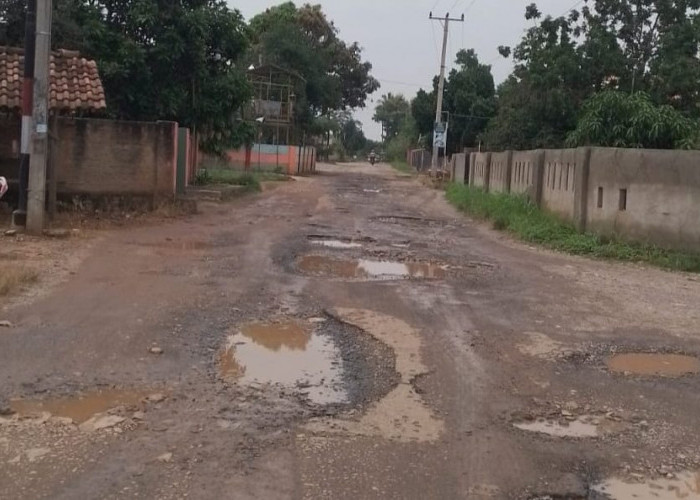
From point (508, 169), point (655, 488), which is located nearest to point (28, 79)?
point (655, 488)

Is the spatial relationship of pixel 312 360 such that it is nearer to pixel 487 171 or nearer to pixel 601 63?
pixel 487 171

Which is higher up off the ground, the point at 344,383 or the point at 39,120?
the point at 39,120

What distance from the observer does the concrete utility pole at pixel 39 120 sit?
12555mm

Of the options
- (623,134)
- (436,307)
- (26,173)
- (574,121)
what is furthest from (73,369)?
(574,121)

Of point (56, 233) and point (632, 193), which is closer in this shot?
point (56, 233)

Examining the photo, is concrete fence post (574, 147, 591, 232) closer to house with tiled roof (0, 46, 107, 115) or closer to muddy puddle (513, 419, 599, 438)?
house with tiled roof (0, 46, 107, 115)

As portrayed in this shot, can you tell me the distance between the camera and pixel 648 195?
13.5 meters

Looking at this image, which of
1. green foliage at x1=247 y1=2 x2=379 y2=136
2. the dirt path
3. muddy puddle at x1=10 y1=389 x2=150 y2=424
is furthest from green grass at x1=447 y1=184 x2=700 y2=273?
green foliage at x1=247 y1=2 x2=379 y2=136

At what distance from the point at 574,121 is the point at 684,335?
23.6 meters

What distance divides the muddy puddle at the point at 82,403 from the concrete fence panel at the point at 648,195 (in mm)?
10317

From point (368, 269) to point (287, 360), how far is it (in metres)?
4.97

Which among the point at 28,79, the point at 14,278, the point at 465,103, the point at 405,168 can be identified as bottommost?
the point at 14,278

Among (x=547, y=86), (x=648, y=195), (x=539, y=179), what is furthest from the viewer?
(x=547, y=86)

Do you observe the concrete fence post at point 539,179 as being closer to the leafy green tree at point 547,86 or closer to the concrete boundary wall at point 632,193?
the concrete boundary wall at point 632,193
